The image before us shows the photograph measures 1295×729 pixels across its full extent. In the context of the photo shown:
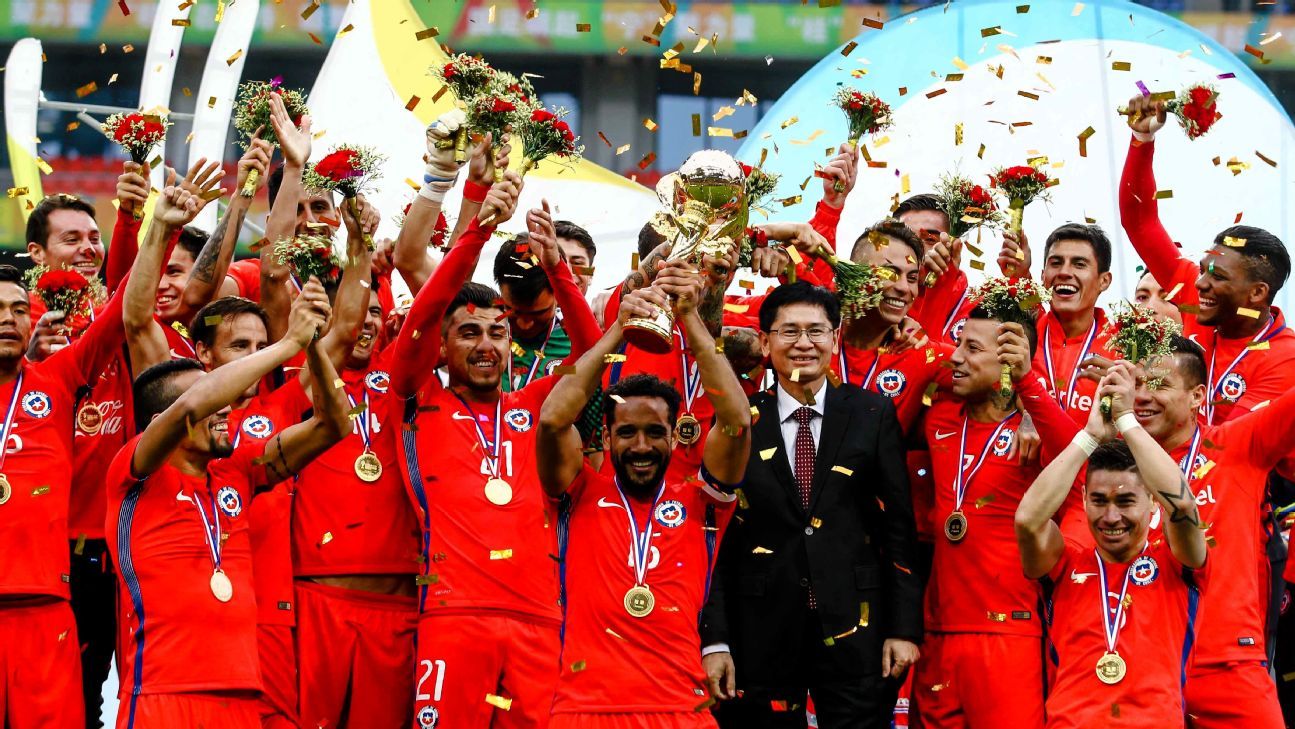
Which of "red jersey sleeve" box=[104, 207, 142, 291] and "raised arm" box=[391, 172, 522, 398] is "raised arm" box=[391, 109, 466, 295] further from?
"red jersey sleeve" box=[104, 207, 142, 291]

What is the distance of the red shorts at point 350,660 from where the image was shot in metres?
6.44

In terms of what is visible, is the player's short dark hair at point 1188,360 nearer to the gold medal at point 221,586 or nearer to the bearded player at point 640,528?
the bearded player at point 640,528

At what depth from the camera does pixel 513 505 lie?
6.25m

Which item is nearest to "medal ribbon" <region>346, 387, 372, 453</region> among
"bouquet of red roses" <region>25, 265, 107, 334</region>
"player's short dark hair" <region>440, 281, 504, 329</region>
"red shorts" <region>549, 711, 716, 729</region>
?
"player's short dark hair" <region>440, 281, 504, 329</region>

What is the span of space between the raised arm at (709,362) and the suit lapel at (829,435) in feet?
1.43

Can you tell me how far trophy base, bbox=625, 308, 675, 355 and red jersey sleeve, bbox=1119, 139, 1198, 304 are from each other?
229 cm

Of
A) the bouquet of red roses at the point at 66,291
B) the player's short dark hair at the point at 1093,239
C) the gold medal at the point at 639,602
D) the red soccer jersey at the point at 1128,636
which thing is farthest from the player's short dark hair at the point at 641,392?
the bouquet of red roses at the point at 66,291

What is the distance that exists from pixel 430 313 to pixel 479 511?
2.38ft

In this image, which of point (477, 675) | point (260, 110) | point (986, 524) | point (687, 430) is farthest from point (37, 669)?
point (986, 524)

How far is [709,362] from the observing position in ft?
19.1

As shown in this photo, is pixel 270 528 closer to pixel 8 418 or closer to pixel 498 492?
pixel 498 492

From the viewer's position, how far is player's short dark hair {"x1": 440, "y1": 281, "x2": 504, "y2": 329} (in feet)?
21.0

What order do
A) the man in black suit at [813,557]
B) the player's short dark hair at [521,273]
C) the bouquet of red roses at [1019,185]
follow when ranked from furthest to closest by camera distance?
the player's short dark hair at [521,273] < the bouquet of red roses at [1019,185] < the man in black suit at [813,557]

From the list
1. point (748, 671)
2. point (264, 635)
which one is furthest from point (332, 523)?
point (748, 671)
